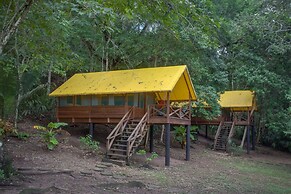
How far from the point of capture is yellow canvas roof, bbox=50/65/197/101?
16.8 metres

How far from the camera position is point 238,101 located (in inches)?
1224

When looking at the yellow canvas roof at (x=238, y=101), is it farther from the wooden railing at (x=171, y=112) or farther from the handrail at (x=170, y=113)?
the handrail at (x=170, y=113)

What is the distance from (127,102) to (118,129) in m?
2.18

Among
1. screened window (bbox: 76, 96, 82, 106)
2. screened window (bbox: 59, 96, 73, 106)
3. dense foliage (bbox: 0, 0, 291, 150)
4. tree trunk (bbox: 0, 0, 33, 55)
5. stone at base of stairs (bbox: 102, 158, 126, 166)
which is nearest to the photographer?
tree trunk (bbox: 0, 0, 33, 55)

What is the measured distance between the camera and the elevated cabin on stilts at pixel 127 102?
1627cm

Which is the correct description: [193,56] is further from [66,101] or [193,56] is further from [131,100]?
[66,101]

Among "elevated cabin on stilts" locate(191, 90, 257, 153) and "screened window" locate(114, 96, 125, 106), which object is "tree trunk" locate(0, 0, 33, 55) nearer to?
"screened window" locate(114, 96, 125, 106)

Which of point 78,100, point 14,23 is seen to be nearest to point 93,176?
point 14,23

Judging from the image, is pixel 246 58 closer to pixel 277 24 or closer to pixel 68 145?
pixel 277 24

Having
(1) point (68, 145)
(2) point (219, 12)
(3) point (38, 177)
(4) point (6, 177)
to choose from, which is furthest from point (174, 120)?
(2) point (219, 12)

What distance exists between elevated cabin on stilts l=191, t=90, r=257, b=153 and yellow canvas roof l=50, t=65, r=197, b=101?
1077cm

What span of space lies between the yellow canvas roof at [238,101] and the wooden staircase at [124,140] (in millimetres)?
14241

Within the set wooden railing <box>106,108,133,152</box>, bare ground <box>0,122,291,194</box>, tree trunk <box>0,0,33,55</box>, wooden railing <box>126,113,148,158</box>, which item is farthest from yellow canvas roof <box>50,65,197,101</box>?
tree trunk <box>0,0,33,55</box>

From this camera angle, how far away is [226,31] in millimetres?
23594
